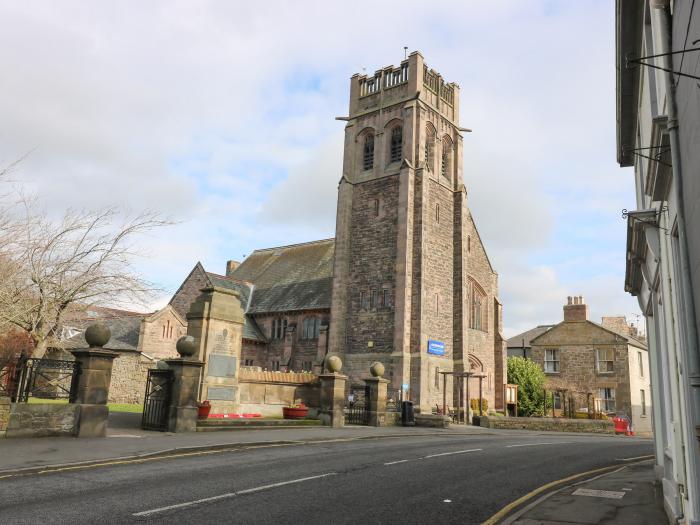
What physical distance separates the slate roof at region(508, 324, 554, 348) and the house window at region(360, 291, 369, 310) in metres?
22.9

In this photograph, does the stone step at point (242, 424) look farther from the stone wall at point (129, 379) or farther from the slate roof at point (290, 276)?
the slate roof at point (290, 276)

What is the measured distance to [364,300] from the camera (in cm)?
3609

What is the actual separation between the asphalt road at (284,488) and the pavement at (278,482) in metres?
0.02

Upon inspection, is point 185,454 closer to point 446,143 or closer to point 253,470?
point 253,470

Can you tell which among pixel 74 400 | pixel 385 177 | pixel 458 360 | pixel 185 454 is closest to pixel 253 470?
pixel 185 454

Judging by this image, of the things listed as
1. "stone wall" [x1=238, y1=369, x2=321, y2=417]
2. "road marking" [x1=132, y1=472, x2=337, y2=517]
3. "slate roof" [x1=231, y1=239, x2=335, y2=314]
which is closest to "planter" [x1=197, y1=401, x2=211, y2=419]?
"stone wall" [x1=238, y1=369, x2=321, y2=417]

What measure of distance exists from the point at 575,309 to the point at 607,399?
764 centimetres

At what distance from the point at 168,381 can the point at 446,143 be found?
29747 millimetres

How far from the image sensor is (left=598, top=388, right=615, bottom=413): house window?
145 ft

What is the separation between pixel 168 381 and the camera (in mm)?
16312

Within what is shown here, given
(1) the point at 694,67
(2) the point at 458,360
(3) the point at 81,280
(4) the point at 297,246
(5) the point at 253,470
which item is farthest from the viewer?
(4) the point at 297,246

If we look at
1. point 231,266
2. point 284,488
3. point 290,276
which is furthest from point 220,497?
point 231,266

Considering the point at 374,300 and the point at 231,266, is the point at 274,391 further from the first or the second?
the point at 231,266

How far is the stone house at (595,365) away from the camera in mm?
43688
